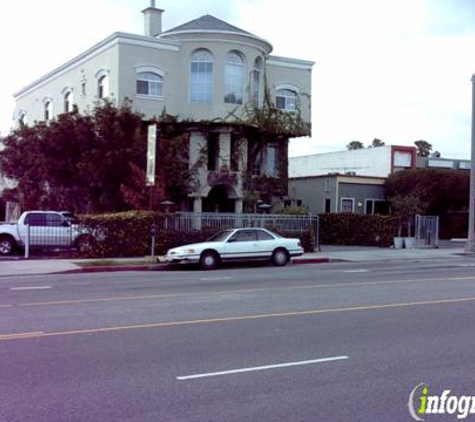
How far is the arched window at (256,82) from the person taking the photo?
35719mm

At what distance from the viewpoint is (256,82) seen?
119 feet

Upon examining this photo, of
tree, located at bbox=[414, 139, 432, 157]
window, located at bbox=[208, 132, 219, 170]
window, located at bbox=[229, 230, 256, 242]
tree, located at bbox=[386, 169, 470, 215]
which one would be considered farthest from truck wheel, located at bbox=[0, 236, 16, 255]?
tree, located at bbox=[414, 139, 432, 157]

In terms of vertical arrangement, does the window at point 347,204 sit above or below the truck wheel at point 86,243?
above

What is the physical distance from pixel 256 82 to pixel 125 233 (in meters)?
13.8

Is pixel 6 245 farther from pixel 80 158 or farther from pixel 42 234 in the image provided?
pixel 80 158

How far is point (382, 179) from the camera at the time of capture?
46438 mm

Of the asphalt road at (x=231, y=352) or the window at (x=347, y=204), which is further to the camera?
the window at (x=347, y=204)

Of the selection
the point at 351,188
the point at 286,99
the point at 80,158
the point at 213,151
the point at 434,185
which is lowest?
the point at 351,188

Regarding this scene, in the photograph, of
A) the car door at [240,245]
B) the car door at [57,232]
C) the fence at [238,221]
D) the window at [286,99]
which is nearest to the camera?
the car door at [240,245]

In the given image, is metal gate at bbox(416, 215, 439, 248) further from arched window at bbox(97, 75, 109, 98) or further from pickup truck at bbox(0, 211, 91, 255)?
arched window at bbox(97, 75, 109, 98)

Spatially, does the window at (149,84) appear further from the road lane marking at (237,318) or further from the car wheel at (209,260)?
the road lane marking at (237,318)

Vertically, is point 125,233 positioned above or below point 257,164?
below

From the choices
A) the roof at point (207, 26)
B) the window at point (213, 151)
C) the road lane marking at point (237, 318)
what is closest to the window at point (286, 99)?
the roof at point (207, 26)

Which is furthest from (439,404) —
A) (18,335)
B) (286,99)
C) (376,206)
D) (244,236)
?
(376,206)
